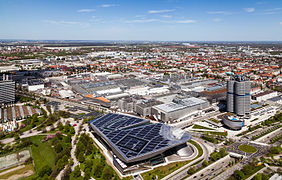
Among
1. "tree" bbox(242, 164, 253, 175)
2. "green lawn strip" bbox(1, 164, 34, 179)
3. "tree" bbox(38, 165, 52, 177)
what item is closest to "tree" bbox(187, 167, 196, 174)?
"tree" bbox(242, 164, 253, 175)

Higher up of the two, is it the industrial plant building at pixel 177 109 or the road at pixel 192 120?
the industrial plant building at pixel 177 109

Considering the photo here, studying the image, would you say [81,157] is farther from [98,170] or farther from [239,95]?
[239,95]

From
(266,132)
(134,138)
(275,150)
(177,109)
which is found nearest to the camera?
(134,138)

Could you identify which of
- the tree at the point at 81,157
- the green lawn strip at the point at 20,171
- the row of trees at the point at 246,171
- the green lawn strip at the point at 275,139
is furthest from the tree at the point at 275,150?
the green lawn strip at the point at 20,171

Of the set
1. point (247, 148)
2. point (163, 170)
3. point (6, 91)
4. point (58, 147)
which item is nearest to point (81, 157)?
point (58, 147)

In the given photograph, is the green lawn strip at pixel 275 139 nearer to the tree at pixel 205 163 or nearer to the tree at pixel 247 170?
the tree at pixel 247 170

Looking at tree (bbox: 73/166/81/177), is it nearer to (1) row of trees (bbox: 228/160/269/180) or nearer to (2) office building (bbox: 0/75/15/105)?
(1) row of trees (bbox: 228/160/269/180)
